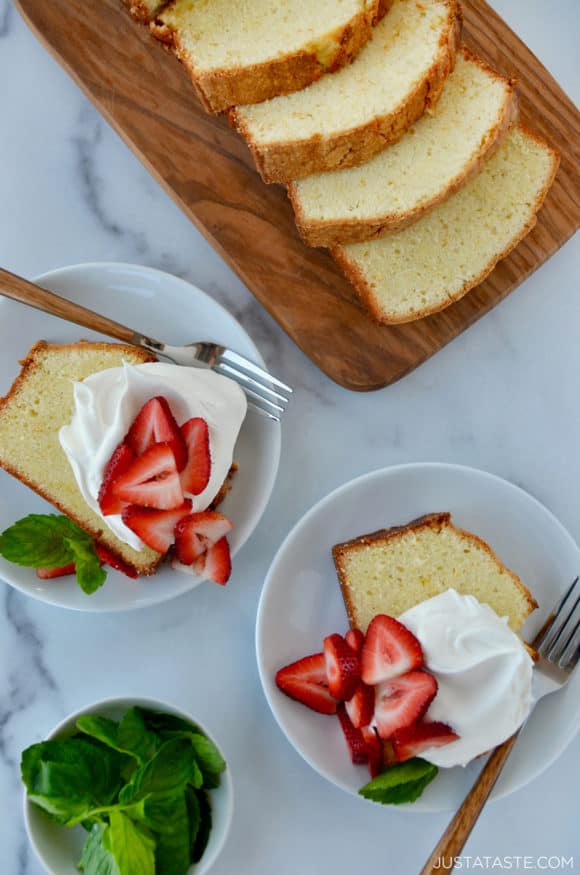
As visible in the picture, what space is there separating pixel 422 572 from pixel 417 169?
3.00ft

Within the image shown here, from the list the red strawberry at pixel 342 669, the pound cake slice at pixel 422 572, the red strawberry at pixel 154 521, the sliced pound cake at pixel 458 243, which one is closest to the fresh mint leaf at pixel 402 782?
the red strawberry at pixel 342 669

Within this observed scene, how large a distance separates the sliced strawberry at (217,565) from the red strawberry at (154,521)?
0.13 m

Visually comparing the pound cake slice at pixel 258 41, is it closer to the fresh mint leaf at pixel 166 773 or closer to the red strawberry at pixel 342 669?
the red strawberry at pixel 342 669

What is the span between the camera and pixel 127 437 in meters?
1.90

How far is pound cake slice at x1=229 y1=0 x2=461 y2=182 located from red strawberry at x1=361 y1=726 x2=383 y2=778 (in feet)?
4.08

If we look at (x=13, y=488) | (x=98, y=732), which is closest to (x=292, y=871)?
(x=98, y=732)

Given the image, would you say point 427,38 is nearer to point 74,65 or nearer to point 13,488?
point 74,65

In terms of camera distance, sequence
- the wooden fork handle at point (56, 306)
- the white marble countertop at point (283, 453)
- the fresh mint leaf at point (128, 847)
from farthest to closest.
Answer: the white marble countertop at point (283, 453)
the wooden fork handle at point (56, 306)
the fresh mint leaf at point (128, 847)

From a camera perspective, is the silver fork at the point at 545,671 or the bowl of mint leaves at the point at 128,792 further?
the silver fork at the point at 545,671

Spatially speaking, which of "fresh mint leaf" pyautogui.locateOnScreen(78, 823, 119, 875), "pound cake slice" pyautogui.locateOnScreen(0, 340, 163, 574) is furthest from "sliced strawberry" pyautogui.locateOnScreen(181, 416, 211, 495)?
"fresh mint leaf" pyautogui.locateOnScreen(78, 823, 119, 875)

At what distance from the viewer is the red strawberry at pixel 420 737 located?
6.16 feet

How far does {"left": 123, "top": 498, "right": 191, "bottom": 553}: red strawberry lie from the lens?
6.21 ft

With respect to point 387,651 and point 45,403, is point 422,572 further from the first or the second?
point 45,403

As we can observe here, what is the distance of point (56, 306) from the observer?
199 cm
